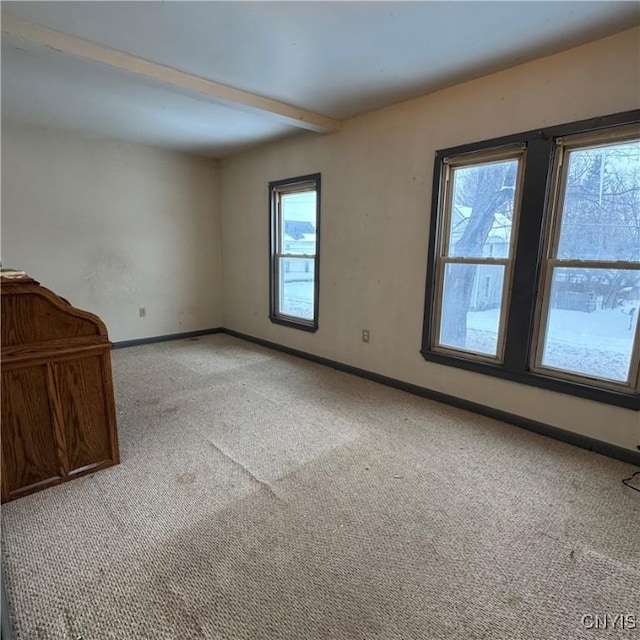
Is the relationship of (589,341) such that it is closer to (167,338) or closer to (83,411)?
(83,411)

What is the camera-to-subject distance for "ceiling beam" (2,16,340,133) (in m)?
2.06

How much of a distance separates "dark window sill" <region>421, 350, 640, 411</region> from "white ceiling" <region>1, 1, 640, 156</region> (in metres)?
2.02

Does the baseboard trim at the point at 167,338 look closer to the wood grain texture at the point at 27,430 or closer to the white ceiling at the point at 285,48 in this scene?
the white ceiling at the point at 285,48

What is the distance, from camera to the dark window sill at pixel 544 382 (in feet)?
7.23

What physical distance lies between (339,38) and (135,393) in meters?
3.00

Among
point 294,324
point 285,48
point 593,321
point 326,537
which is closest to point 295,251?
point 294,324

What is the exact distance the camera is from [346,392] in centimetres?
330

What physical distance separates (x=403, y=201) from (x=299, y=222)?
1463mm

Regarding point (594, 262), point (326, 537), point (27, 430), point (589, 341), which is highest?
point (594, 262)

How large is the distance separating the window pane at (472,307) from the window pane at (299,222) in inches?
64.6

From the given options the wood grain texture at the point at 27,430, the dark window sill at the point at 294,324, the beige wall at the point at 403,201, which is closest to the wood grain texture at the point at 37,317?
the wood grain texture at the point at 27,430

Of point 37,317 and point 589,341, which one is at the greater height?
point 37,317

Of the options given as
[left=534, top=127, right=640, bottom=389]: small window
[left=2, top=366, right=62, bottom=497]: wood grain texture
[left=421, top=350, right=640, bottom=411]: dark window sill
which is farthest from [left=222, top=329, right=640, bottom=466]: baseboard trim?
[left=2, top=366, right=62, bottom=497]: wood grain texture

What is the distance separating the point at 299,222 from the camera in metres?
4.25
